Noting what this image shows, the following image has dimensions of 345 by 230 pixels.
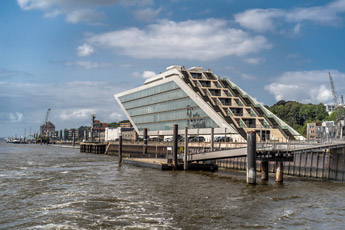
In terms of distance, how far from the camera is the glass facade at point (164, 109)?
4126 inches

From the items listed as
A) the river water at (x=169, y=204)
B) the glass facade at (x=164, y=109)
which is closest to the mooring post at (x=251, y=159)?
the river water at (x=169, y=204)

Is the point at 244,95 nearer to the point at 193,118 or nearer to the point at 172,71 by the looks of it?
the point at 193,118

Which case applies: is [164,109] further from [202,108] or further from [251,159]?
[251,159]

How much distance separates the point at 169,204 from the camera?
28828mm

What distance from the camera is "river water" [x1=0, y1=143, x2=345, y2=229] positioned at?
2302cm

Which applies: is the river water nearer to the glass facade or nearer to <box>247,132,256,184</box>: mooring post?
<box>247,132,256,184</box>: mooring post

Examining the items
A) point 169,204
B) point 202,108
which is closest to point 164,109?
point 202,108

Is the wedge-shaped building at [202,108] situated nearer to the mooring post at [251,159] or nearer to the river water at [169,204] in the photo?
the mooring post at [251,159]

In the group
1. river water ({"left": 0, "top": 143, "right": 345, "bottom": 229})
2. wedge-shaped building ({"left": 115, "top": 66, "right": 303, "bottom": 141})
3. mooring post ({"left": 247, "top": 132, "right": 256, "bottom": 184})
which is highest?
wedge-shaped building ({"left": 115, "top": 66, "right": 303, "bottom": 141})

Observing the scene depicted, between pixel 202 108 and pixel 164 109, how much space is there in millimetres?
25039

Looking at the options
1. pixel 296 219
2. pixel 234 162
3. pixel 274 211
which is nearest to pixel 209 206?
pixel 274 211

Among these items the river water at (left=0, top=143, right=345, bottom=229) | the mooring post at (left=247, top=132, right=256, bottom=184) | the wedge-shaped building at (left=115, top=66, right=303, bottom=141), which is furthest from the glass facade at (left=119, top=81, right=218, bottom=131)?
the river water at (left=0, top=143, right=345, bottom=229)

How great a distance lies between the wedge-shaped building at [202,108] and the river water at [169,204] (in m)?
52.1

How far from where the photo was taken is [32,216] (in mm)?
24688
